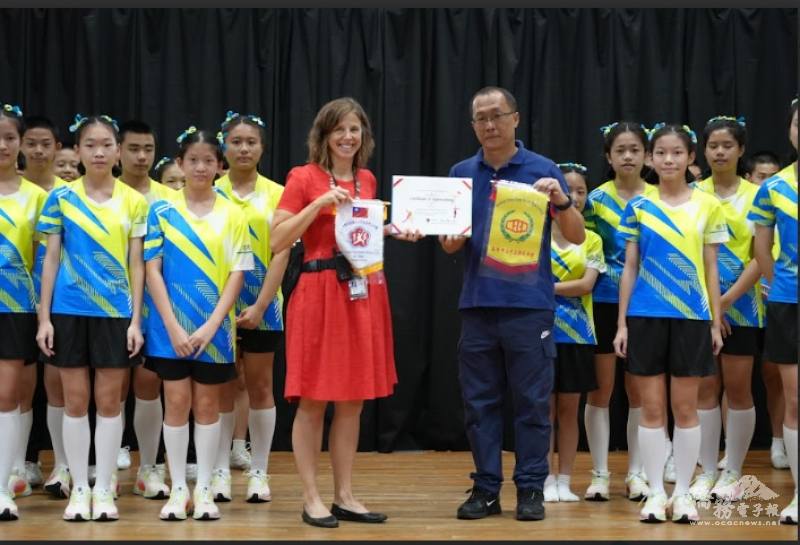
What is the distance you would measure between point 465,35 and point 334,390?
293 centimetres

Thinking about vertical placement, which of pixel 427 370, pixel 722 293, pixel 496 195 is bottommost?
pixel 427 370

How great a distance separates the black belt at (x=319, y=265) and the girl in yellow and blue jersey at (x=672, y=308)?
3.92 feet

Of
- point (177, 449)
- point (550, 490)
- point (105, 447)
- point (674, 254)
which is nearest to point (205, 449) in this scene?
point (177, 449)

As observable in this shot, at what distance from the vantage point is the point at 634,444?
4.77 m

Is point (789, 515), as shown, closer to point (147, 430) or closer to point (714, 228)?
point (714, 228)

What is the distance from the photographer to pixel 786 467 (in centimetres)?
543

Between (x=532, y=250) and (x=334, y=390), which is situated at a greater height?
(x=532, y=250)

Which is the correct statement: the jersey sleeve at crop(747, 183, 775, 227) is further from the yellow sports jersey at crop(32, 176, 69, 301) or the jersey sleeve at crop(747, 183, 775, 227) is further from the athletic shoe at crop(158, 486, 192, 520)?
the yellow sports jersey at crop(32, 176, 69, 301)

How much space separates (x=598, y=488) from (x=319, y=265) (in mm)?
1660

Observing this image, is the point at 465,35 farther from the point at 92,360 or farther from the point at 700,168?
the point at 92,360

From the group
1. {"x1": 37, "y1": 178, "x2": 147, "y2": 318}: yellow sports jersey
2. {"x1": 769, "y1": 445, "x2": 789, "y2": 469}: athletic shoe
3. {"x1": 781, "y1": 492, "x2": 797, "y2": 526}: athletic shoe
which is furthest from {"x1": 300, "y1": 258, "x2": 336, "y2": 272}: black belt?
{"x1": 769, "y1": 445, "x2": 789, "y2": 469}: athletic shoe

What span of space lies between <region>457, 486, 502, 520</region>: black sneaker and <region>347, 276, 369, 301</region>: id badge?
3.08 ft

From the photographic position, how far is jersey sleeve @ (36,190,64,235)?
408 centimetres

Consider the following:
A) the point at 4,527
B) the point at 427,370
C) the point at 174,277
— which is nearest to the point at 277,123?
the point at 427,370
